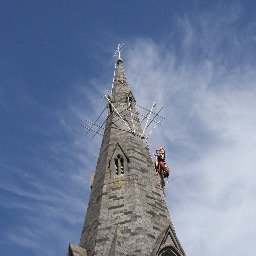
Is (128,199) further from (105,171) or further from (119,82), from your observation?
(119,82)

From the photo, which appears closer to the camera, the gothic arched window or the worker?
the gothic arched window

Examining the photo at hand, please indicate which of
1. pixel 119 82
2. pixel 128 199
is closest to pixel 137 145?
pixel 128 199

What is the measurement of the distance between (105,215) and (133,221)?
1371 millimetres

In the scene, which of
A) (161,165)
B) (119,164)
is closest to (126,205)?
(119,164)

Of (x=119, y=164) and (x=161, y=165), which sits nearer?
(x=119, y=164)

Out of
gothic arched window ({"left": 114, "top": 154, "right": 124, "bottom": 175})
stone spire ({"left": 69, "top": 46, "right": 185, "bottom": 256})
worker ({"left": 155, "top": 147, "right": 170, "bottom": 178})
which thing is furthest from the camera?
worker ({"left": 155, "top": 147, "right": 170, "bottom": 178})

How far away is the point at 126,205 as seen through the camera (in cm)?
1983

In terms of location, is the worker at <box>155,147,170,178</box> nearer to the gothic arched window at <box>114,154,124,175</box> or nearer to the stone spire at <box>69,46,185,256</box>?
the stone spire at <box>69,46,185,256</box>

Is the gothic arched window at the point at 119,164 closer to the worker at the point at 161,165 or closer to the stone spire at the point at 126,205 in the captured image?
the stone spire at the point at 126,205

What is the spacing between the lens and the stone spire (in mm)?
17906

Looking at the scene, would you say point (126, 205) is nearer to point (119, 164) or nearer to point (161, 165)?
point (119, 164)

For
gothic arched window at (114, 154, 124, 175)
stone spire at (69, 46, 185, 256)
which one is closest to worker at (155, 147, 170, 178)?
stone spire at (69, 46, 185, 256)

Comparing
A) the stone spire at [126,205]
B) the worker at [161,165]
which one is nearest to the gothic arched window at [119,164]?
the stone spire at [126,205]

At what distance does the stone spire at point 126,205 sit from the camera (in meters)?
17.9
